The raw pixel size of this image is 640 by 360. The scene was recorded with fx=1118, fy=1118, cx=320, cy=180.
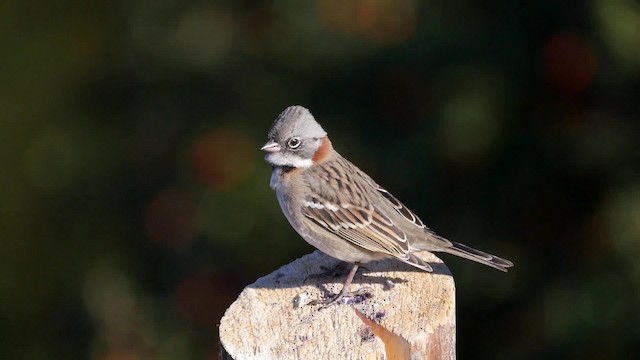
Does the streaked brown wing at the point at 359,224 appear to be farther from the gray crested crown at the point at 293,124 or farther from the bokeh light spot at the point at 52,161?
the bokeh light spot at the point at 52,161

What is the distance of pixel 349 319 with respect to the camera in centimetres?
360

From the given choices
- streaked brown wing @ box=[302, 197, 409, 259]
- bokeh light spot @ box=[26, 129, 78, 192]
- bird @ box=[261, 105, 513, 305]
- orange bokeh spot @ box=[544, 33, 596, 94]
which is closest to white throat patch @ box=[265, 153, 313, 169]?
bird @ box=[261, 105, 513, 305]

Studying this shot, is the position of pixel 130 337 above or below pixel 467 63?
below

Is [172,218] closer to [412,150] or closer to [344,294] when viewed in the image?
[412,150]

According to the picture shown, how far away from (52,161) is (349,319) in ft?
13.0

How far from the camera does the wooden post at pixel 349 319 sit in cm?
339

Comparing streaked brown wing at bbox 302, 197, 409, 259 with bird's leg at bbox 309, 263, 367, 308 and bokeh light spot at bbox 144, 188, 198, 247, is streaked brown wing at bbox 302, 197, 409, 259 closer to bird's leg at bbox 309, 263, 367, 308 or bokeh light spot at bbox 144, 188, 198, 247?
bird's leg at bbox 309, 263, 367, 308

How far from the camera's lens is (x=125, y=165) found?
685cm

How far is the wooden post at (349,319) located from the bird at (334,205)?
12cm

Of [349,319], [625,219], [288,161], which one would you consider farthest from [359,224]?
[625,219]

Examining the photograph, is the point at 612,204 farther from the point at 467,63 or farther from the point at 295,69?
the point at 295,69

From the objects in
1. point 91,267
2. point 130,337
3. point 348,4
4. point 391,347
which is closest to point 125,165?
point 91,267

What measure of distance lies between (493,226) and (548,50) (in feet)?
2.95

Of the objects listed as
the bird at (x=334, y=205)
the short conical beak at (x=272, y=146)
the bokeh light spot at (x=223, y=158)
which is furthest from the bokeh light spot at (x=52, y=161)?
the short conical beak at (x=272, y=146)
